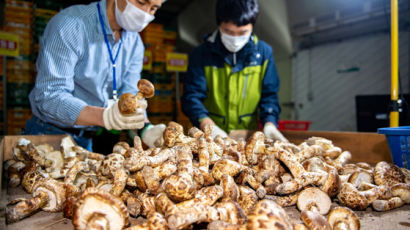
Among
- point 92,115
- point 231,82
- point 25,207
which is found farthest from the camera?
point 231,82

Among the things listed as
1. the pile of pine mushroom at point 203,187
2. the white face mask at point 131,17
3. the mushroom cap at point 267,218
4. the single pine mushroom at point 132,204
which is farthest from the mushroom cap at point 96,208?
the white face mask at point 131,17

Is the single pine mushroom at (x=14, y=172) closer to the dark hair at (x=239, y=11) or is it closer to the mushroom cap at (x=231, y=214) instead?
the mushroom cap at (x=231, y=214)

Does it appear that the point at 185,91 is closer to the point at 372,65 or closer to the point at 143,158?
the point at 143,158

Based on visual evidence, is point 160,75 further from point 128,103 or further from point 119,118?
point 128,103

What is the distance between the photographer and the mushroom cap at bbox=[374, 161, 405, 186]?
1.34m

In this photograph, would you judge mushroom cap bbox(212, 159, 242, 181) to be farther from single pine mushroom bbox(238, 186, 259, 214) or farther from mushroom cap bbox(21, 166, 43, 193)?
mushroom cap bbox(21, 166, 43, 193)

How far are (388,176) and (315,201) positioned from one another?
53 centimetres

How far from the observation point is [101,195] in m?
0.89

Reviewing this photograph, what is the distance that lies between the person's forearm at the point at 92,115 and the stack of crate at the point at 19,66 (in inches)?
131

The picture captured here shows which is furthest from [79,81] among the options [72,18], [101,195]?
[101,195]

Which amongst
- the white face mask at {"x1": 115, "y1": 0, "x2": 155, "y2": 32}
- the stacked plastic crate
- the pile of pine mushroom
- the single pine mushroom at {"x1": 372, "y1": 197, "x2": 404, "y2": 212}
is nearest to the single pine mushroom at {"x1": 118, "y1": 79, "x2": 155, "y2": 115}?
the pile of pine mushroom

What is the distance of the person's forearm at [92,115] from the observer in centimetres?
188

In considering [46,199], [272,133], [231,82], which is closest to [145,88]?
[46,199]

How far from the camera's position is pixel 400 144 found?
1544mm
